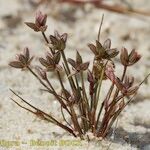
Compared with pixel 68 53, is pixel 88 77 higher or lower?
lower

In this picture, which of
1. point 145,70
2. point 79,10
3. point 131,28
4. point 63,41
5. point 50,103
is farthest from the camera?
point 79,10

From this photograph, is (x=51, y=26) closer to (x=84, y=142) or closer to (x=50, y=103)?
(x=50, y=103)

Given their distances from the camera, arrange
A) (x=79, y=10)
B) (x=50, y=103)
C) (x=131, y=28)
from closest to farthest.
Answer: (x=50, y=103), (x=131, y=28), (x=79, y=10)

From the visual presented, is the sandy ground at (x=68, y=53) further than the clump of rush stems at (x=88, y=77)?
Yes

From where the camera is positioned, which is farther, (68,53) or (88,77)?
(68,53)

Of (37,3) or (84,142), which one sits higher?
(37,3)

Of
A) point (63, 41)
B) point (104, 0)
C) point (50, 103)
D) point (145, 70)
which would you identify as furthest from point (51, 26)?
point (63, 41)

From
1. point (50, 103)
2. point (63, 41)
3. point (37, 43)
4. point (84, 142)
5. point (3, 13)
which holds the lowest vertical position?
point (84, 142)

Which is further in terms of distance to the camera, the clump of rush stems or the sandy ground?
the sandy ground
